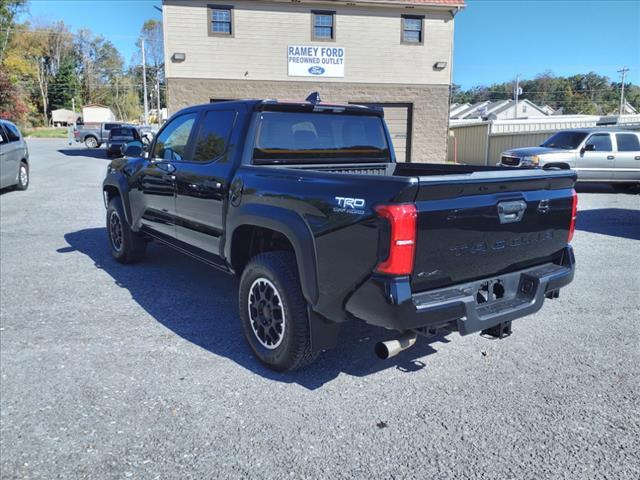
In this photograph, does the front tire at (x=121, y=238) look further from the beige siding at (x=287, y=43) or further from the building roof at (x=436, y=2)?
the building roof at (x=436, y=2)

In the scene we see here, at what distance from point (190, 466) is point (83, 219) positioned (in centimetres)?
815

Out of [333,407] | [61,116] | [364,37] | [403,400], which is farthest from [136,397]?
[61,116]

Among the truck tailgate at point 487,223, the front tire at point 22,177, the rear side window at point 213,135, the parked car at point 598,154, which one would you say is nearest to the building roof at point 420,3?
the parked car at point 598,154

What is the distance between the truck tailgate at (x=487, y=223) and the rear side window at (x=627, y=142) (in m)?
13.2

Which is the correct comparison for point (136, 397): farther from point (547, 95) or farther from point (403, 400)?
point (547, 95)

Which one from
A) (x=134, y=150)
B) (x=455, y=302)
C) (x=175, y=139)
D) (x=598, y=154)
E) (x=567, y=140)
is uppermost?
(x=567, y=140)

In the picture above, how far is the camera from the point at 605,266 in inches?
266

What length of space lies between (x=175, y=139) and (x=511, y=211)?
3.46 meters

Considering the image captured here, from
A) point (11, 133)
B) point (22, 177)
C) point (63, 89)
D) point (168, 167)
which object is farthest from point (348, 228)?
point (63, 89)

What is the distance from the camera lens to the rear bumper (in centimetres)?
279

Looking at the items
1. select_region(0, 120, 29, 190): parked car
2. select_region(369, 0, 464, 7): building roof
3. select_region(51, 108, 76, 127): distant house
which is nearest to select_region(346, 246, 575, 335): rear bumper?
select_region(0, 120, 29, 190): parked car

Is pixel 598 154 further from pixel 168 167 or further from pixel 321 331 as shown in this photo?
pixel 321 331

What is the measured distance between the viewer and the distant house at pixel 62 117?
2781 inches

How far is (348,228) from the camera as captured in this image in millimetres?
2953
